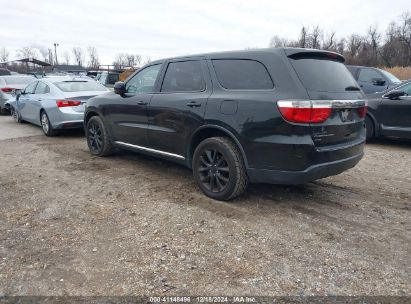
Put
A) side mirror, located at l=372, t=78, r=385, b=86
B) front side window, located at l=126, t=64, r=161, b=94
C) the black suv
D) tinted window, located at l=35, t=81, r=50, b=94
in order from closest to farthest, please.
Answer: the black suv → front side window, located at l=126, t=64, r=161, b=94 → tinted window, located at l=35, t=81, r=50, b=94 → side mirror, located at l=372, t=78, r=385, b=86

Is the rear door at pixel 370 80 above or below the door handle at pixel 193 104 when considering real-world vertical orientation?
above

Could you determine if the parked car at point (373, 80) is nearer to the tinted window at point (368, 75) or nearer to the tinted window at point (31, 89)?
the tinted window at point (368, 75)

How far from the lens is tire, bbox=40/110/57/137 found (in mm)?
8344

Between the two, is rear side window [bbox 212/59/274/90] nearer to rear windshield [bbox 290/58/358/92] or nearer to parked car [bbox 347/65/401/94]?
rear windshield [bbox 290/58/358/92]

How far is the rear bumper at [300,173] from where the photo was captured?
3512 mm

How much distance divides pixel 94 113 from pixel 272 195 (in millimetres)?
3712

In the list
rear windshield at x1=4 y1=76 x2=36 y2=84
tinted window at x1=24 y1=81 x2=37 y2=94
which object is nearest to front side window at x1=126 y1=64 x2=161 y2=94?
tinted window at x1=24 y1=81 x2=37 y2=94

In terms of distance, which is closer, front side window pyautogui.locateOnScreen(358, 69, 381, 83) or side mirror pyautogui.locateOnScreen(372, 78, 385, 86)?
side mirror pyautogui.locateOnScreen(372, 78, 385, 86)

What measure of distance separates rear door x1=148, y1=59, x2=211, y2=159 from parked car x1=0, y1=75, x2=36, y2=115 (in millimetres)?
10548

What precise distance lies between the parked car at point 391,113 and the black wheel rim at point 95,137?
5.68 meters

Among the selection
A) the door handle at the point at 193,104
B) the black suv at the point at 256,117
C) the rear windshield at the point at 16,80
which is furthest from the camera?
the rear windshield at the point at 16,80

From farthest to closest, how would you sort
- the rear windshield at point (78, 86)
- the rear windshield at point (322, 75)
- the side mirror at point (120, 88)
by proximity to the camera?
1. the rear windshield at point (78, 86)
2. the side mirror at point (120, 88)
3. the rear windshield at point (322, 75)

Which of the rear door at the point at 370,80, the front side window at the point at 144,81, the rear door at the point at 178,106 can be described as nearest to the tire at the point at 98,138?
the front side window at the point at 144,81

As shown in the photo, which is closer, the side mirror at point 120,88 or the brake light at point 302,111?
the brake light at point 302,111
